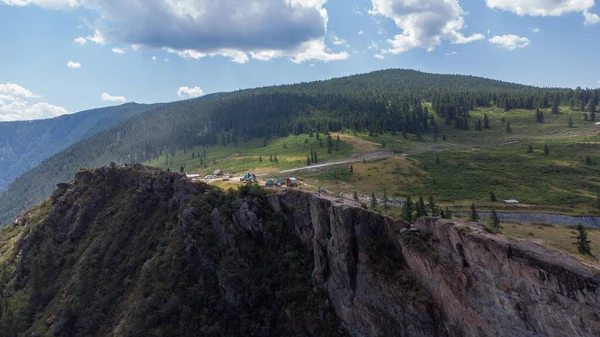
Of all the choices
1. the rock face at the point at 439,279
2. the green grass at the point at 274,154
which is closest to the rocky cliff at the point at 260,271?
the rock face at the point at 439,279

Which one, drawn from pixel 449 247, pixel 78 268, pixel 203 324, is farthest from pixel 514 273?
pixel 78 268

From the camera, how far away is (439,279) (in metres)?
31.9

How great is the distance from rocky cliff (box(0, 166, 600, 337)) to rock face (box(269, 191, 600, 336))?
0.11 metres

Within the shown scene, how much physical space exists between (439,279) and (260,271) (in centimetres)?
2760

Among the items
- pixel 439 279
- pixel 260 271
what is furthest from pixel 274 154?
pixel 439 279

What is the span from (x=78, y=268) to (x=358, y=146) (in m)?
119

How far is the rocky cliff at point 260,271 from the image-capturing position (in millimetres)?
25844

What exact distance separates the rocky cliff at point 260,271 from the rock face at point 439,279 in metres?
0.11

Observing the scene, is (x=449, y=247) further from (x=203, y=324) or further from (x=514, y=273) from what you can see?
(x=203, y=324)

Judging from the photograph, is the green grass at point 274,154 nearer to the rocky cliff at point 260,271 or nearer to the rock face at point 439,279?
the rocky cliff at point 260,271

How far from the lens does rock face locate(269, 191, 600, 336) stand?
22.7 m

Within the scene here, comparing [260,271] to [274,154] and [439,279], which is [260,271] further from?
[274,154]

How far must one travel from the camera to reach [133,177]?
76875mm

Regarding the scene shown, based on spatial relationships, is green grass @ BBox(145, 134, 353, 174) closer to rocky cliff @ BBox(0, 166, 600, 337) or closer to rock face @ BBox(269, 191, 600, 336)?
rocky cliff @ BBox(0, 166, 600, 337)
